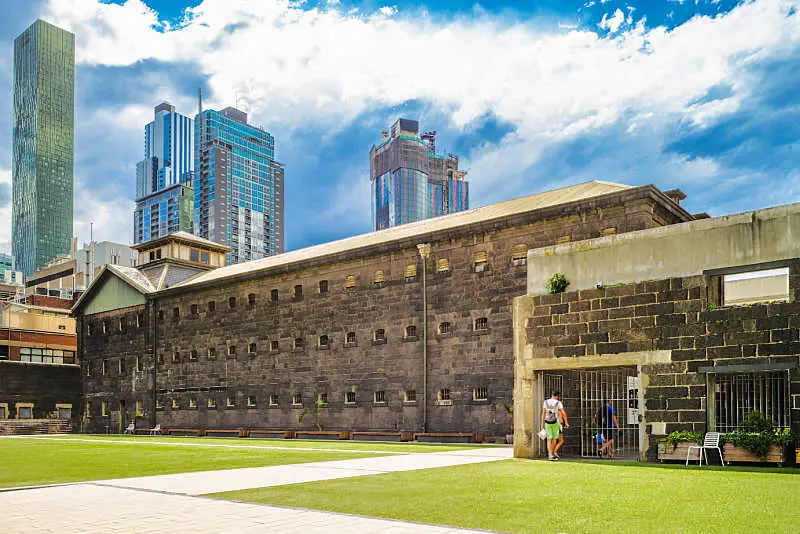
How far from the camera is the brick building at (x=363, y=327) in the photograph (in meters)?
30.9

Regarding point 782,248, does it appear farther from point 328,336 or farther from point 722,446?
point 328,336

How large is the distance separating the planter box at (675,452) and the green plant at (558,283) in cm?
436

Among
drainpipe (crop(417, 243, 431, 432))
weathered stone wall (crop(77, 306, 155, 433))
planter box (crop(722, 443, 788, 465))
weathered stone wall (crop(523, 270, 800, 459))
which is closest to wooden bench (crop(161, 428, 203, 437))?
weathered stone wall (crop(77, 306, 155, 433))

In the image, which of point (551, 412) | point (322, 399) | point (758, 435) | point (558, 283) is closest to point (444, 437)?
point (322, 399)

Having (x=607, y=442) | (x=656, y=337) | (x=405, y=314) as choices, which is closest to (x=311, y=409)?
(x=405, y=314)

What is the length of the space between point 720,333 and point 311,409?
85.0 feet

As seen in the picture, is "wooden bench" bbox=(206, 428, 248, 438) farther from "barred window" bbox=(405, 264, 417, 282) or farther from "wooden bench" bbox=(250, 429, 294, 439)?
"barred window" bbox=(405, 264, 417, 282)

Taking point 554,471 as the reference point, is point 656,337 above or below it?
above

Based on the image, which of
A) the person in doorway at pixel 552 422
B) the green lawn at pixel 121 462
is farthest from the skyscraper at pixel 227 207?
the person in doorway at pixel 552 422

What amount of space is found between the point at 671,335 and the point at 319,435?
77.6ft

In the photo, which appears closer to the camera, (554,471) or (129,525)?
(129,525)

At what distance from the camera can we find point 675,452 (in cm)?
1617

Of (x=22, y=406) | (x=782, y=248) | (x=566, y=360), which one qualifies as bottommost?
(x=22, y=406)

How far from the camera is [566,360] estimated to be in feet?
60.4
